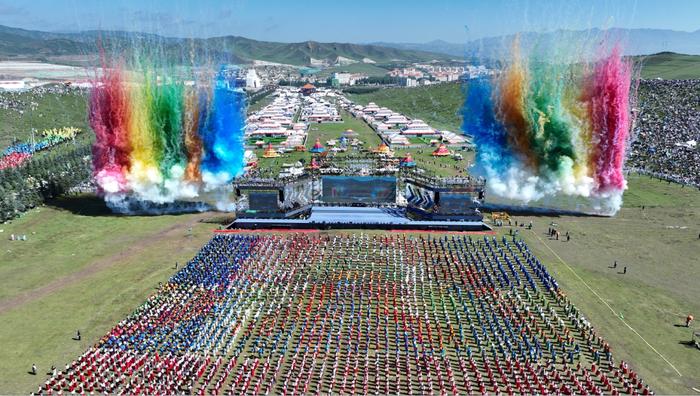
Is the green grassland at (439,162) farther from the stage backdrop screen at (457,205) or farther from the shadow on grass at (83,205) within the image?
the shadow on grass at (83,205)

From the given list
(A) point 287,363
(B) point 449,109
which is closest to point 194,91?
(A) point 287,363

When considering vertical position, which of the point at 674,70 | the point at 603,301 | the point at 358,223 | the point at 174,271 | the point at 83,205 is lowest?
the point at 174,271

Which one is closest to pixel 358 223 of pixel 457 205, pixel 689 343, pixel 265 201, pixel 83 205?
pixel 265 201

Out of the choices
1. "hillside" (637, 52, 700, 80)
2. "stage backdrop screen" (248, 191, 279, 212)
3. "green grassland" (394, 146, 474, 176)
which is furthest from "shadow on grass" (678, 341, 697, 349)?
"hillside" (637, 52, 700, 80)

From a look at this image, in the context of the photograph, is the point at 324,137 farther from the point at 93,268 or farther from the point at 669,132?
the point at 93,268

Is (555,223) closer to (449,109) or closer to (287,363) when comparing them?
(287,363)

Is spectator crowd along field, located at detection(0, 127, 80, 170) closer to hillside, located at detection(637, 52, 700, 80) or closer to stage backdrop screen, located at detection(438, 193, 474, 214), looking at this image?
stage backdrop screen, located at detection(438, 193, 474, 214)
